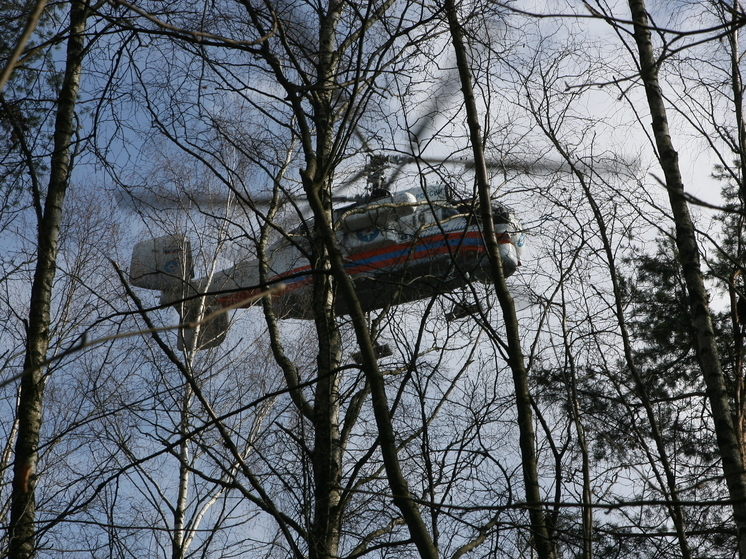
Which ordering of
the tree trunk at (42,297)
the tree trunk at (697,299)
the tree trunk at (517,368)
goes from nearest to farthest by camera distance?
the tree trunk at (517,368) < the tree trunk at (697,299) < the tree trunk at (42,297)

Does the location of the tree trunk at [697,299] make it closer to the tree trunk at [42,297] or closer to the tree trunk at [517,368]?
the tree trunk at [517,368]

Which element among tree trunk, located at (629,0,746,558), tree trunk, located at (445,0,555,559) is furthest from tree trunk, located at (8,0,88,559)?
tree trunk, located at (629,0,746,558)

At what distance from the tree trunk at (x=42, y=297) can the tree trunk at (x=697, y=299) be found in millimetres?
2694

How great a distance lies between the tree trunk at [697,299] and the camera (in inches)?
112

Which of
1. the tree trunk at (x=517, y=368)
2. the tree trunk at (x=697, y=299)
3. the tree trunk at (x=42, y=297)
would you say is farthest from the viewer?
the tree trunk at (x=42, y=297)

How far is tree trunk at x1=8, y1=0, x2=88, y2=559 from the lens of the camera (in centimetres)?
304

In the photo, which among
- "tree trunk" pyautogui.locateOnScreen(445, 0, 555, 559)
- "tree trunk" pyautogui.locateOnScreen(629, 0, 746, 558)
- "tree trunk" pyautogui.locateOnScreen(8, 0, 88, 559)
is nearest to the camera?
"tree trunk" pyautogui.locateOnScreen(445, 0, 555, 559)

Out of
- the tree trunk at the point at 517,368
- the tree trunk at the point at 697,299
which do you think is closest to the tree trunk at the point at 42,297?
the tree trunk at the point at 517,368

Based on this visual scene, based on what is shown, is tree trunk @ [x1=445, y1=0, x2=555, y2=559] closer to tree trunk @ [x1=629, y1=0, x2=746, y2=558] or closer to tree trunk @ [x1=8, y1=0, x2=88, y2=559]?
tree trunk @ [x1=629, y1=0, x2=746, y2=558]

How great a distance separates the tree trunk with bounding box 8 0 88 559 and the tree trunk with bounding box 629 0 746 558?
106 inches

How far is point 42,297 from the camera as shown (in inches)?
141

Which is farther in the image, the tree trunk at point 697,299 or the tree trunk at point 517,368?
the tree trunk at point 697,299

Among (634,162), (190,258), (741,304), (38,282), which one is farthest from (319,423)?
(190,258)

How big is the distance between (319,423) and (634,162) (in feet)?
8.66
